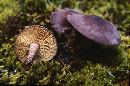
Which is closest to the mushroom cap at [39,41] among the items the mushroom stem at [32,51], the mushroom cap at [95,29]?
the mushroom stem at [32,51]

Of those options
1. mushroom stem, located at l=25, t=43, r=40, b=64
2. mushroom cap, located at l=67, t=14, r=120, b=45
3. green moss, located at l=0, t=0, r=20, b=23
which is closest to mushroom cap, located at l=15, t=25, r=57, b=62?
mushroom stem, located at l=25, t=43, r=40, b=64

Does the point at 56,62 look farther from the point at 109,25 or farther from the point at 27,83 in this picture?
the point at 109,25

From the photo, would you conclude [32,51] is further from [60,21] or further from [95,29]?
[95,29]

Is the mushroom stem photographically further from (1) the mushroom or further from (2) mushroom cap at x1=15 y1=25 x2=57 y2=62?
Answer: (1) the mushroom

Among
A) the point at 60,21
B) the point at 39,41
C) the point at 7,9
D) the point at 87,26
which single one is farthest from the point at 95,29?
the point at 7,9

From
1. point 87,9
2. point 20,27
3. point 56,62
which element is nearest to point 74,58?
point 56,62
